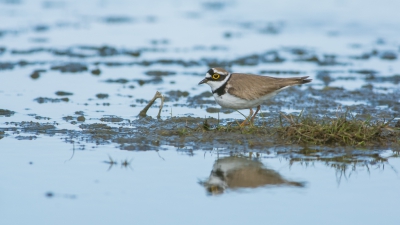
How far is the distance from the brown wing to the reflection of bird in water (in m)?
1.63

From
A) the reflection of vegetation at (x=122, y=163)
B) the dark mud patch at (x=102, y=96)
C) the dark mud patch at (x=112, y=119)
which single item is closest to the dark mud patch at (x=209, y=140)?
the dark mud patch at (x=112, y=119)

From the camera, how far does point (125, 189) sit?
20.0ft

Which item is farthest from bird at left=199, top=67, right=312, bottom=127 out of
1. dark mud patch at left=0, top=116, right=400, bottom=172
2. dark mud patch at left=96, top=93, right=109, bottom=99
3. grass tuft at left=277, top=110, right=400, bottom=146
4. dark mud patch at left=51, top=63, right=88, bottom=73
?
dark mud patch at left=51, top=63, right=88, bottom=73

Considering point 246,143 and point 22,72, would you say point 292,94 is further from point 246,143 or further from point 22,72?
point 22,72

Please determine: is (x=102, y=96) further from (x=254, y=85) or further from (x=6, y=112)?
(x=254, y=85)

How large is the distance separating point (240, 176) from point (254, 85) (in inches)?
95.4

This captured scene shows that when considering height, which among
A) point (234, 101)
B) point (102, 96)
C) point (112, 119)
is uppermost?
point (102, 96)

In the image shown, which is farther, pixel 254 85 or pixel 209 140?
pixel 254 85

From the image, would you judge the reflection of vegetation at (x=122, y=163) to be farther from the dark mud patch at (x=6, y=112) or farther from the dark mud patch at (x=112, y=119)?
the dark mud patch at (x=6, y=112)

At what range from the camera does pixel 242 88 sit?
8.72 metres

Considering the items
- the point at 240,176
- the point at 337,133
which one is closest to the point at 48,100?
the point at 337,133

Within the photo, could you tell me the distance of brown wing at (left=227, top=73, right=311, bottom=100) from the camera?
342 inches

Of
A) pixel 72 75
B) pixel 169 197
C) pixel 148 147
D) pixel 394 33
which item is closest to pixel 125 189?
pixel 169 197

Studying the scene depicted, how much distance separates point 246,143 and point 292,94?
163 inches
